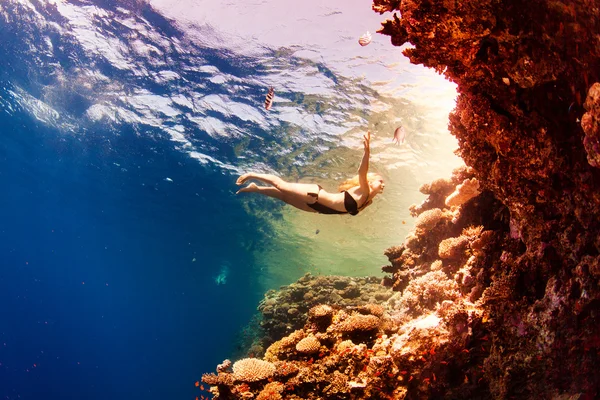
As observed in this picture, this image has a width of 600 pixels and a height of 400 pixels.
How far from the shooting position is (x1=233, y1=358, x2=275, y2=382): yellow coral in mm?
5230

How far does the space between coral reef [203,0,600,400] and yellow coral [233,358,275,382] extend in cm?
14

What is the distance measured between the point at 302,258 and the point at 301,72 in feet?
132

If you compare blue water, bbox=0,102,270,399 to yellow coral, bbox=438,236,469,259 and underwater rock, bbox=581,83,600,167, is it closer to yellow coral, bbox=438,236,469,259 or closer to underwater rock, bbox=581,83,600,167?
yellow coral, bbox=438,236,469,259

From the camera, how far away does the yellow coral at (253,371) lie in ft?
17.2

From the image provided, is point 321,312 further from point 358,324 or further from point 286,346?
point 286,346

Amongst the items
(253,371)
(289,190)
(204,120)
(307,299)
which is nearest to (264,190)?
(289,190)

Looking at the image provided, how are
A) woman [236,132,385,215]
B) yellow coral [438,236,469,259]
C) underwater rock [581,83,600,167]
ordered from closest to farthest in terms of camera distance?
underwater rock [581,83,600,167]
woman [236,132,385,215]
yellow coral [438,236,469,259]

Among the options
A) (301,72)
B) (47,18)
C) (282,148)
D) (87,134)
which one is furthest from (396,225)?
(47,18)

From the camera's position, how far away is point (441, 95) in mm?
14383

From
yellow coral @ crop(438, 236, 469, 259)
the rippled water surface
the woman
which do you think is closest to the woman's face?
the woman

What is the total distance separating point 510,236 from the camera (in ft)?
15.5

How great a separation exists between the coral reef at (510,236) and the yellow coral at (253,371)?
142 millimetres

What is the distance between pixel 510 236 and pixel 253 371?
4.84 metres

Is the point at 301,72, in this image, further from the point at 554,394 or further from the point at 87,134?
the point at 87,134
